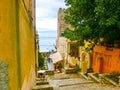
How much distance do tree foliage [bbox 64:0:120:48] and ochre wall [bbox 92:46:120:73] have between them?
117cm

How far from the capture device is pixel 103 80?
54.9ft

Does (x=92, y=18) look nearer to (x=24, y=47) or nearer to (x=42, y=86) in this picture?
(x=42, y=86)

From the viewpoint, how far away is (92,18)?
18172 millimetres

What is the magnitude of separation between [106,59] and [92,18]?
3924 mm

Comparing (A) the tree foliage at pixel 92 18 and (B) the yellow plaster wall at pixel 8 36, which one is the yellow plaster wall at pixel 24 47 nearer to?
(B) the yellow plaster wall at pixel 8 36

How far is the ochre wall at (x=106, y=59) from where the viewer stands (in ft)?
60.1

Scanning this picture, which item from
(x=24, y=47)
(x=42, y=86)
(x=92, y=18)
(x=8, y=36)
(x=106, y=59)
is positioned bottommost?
(x=42, y=86)

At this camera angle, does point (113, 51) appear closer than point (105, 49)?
Yes

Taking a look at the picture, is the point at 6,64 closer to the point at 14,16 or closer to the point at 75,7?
the point at 14,16

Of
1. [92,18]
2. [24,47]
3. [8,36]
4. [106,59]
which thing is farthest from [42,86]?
[106,59]

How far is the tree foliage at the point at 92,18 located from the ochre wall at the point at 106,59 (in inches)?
46.0

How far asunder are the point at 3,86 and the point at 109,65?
16.5m

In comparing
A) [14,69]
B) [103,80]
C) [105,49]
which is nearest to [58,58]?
[105,49]

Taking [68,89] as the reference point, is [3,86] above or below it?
above
